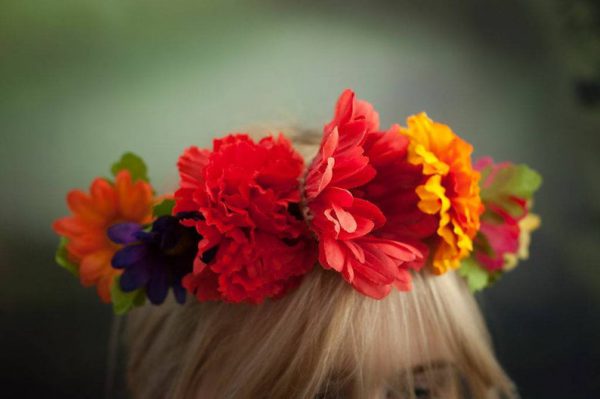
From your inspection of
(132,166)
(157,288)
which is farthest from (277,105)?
(157,288)

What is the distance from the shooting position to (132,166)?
0.64m

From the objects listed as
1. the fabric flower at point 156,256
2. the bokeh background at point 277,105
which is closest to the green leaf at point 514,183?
the bokeh background at point 277,105

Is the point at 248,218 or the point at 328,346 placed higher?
the point at 248,218

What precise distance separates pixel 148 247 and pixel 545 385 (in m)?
0.69

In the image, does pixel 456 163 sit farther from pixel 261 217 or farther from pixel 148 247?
pixel 148 247

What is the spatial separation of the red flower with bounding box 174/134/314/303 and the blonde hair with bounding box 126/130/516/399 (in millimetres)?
41

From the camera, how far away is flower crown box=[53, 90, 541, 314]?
500 mm

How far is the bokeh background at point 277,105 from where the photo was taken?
0.72 meters

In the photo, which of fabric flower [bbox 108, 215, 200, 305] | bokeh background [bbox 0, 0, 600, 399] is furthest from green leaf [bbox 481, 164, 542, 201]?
fabric flower [bbox 108, 215, 200, 305]

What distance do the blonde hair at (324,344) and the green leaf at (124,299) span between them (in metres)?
0.07

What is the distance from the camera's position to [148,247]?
560mm

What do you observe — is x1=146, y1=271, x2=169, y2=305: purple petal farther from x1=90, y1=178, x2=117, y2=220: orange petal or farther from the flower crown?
x1=90, y1=178, x2=117, y2=220: orange petal

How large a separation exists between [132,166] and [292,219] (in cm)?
22

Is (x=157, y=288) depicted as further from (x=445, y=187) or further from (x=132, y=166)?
(x=445, y=187)
